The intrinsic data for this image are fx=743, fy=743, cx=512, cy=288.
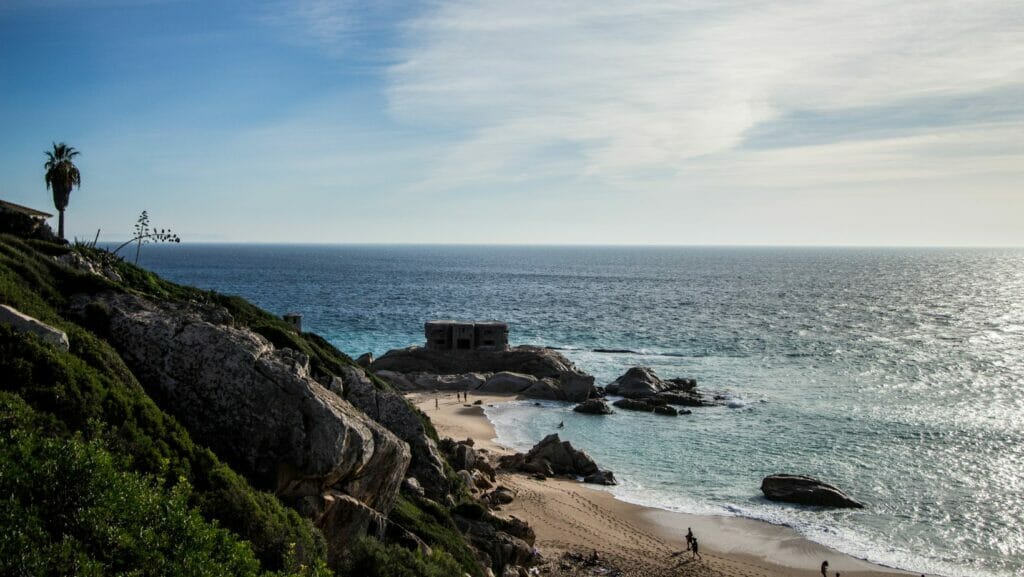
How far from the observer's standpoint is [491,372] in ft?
234

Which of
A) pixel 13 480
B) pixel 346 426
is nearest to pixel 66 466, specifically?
pixel 13 480

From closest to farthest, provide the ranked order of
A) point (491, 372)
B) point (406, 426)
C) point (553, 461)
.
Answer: point (406, 426)
point (553, 461)
point (491, 372)

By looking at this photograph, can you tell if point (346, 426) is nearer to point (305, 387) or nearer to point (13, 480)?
point (305, 387)

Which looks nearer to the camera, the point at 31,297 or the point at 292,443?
the point at 292,443

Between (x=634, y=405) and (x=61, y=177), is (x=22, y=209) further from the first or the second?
(x=634, y=405)

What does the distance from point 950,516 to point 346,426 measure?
32.5m

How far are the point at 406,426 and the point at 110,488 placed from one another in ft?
47.6

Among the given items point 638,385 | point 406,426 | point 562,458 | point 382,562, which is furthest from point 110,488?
point 638,385

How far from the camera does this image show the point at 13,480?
12359mm

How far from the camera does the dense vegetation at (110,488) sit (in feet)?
40.7

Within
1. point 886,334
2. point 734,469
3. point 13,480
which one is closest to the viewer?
point 13,480

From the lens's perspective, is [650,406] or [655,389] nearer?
[650,406]

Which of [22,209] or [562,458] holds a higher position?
[22,209]

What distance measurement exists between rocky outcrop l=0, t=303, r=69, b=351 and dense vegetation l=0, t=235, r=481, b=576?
374 millimetres
